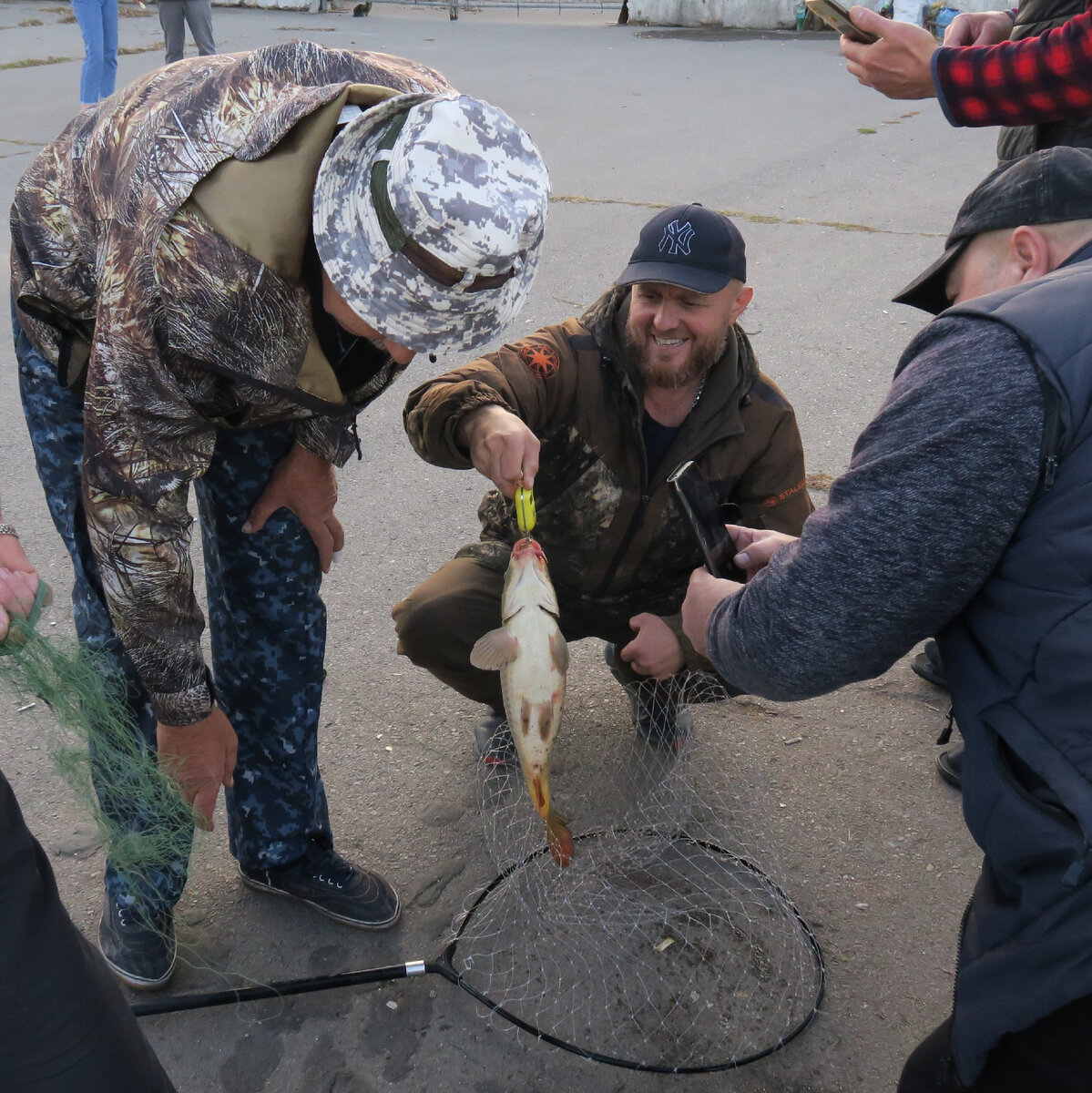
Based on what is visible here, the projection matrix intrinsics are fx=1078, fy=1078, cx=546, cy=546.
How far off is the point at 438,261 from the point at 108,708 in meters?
1.22

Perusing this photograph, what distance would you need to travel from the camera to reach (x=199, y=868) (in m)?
2.89

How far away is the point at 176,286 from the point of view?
1770 millimetres

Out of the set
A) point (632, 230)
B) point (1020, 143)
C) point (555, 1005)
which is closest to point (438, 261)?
point (555, 1005)

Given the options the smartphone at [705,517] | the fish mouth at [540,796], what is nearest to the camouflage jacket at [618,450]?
the smartphone at [705,517]

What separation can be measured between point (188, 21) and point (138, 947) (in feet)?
35.6

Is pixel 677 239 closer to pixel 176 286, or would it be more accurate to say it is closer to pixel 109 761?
pixel 176 286

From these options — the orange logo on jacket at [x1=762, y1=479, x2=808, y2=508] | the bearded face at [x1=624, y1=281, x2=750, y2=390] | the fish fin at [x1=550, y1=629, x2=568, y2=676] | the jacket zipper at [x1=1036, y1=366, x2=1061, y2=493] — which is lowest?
the fish fin at [x1=550, y1=629, x2=568, y2=676]

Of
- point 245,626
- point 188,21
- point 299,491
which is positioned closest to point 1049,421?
point 299,491

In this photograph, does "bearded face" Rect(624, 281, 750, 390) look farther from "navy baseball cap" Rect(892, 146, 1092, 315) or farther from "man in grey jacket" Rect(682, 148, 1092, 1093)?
"man in grey jacket" Rect(682, 148, 1092, 1093)

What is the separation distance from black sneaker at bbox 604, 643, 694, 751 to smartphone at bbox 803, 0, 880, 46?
1882 millimetres

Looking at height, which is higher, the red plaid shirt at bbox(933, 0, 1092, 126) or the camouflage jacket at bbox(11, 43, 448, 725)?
the red plaid shirt at bbox(933, 0, 1092, 126)

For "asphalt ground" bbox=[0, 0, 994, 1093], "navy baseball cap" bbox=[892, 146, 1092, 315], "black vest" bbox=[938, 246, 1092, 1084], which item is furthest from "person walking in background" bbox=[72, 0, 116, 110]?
"black vest" bbox=[938, 246, 1092, 1084]

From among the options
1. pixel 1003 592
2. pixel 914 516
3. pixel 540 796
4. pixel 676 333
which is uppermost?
pixel 914 516

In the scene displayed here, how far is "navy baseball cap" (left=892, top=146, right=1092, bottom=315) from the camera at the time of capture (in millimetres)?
1745
